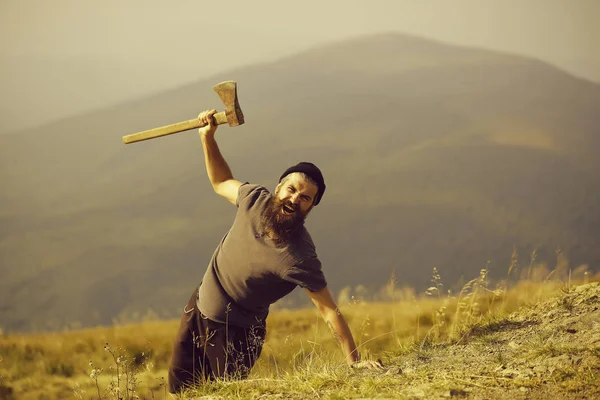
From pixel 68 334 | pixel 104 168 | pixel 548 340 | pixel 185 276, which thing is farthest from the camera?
pixel 104 168

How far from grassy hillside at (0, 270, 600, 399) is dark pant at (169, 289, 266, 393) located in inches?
4.3

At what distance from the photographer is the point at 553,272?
4734mm

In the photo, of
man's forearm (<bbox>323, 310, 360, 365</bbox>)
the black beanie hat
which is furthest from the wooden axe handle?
man's forearm (<bbox>323, 310, 360, 365</bbox>)

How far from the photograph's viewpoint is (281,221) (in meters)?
3.05

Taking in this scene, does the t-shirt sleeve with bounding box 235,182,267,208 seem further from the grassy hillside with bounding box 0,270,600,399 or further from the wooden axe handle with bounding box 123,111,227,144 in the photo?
the grassy hillside with bounding box 0,270,600,399

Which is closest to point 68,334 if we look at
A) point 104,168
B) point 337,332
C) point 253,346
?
point 253,346

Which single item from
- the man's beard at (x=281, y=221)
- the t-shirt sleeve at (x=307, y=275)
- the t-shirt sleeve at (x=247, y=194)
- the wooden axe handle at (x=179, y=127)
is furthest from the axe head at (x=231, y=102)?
the t-shirt sleeve at (x=307, y=275)

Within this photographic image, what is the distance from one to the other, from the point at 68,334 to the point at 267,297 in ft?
16.8

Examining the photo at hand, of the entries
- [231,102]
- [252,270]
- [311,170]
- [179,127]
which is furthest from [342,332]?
[179,127]

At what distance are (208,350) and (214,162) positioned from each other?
3.62 ft

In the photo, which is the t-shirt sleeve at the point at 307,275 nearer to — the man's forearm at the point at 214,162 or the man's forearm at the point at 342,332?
the man's forearm at the point at 342,332

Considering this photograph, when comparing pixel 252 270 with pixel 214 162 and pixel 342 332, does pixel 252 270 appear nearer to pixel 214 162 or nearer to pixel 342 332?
pixel 342 332

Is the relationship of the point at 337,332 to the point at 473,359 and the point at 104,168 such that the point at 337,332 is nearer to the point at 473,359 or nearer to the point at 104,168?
the point at 473,359

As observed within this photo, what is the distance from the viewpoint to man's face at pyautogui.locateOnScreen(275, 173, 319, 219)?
3.15 meters
